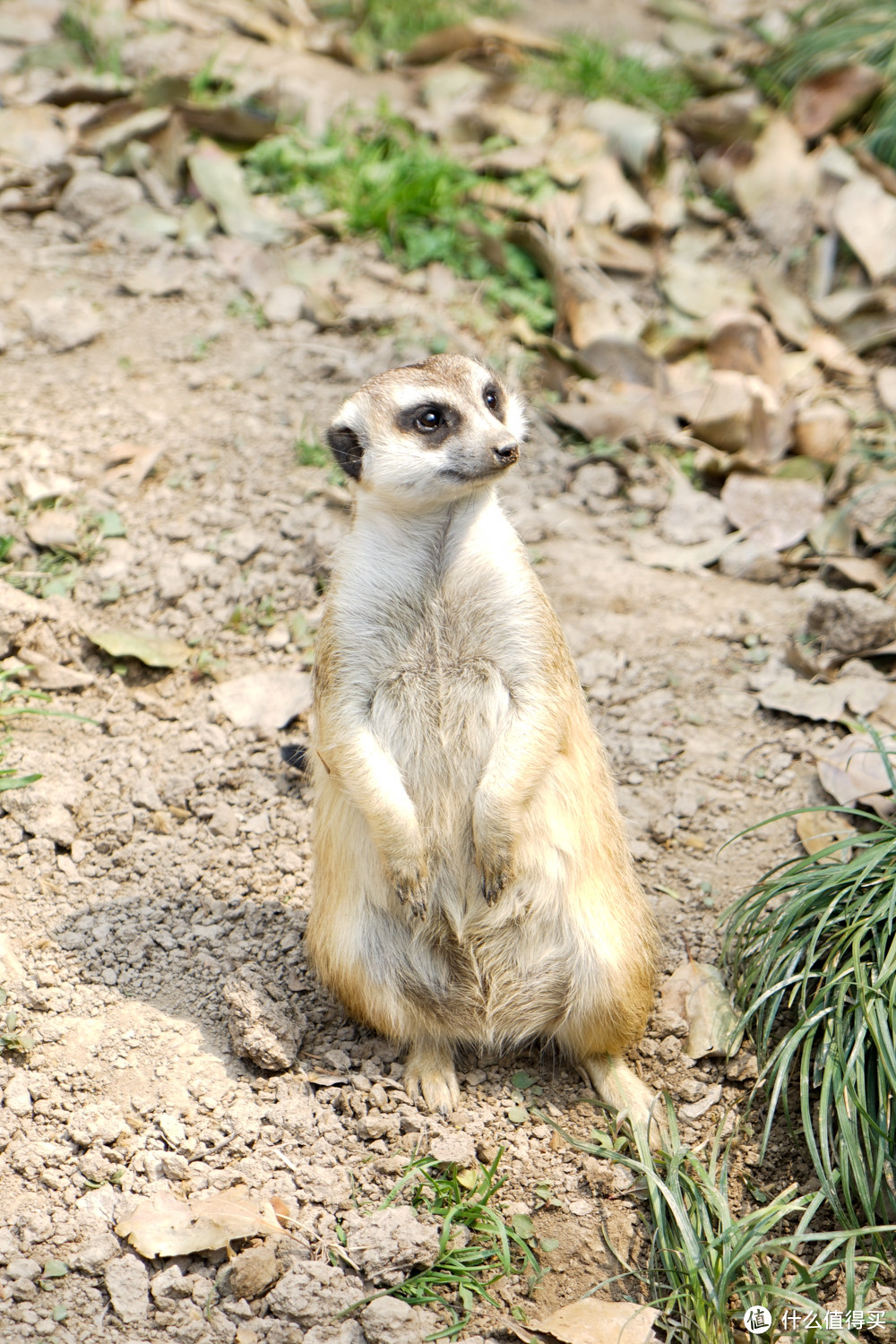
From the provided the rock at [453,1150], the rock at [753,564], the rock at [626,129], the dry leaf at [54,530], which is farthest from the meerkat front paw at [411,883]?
the rock at [626,129]

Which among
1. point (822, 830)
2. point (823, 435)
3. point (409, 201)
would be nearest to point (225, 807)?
point (822, 830)

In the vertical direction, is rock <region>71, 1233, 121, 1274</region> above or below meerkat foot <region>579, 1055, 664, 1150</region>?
below

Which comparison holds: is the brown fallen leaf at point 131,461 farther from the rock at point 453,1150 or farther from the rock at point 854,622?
the rock at point 453,1150

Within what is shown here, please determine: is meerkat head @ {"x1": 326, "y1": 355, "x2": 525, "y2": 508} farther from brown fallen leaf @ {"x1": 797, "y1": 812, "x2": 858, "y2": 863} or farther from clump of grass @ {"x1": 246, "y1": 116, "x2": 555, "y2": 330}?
clump of grass @ {"x1": 246, "y1": 116, "x2": 555, "y2": 330}

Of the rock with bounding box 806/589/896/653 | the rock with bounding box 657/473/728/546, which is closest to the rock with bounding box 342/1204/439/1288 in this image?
the rock with bounding box 806/589/896/653

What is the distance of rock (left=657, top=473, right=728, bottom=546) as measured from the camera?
469cm

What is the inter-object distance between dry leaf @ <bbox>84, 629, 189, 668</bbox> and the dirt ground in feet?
0.17

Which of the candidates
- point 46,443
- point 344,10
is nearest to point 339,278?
point 46,443

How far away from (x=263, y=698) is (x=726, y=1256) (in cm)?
218

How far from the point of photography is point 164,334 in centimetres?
502

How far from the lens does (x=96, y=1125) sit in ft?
9.07

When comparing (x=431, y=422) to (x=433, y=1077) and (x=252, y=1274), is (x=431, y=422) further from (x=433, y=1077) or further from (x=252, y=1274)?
(x=252, y=1274)

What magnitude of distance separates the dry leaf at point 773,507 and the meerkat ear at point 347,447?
2.08 metres

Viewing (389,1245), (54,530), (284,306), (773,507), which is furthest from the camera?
(284,306)
